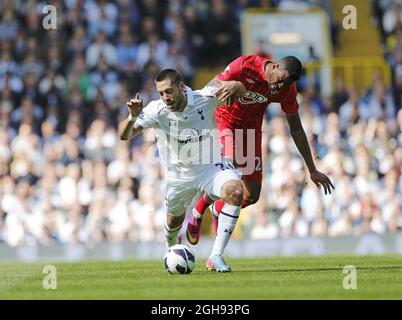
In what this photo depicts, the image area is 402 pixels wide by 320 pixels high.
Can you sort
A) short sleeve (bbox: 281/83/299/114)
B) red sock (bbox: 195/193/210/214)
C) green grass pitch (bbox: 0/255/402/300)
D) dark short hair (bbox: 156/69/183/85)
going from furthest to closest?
red sock (bbox: 195/193/210/214), short sleeve (bbox: 281/83/299/114), dark short hair (bbox: 156/69/183/85), green grass pitch (bbox: 0/255/402/300)

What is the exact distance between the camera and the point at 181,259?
1370cm

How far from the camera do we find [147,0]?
86.9 feet

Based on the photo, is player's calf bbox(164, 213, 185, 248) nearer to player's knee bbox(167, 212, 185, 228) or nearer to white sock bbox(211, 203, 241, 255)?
player's knee bbox(167, 212, 185, 228)

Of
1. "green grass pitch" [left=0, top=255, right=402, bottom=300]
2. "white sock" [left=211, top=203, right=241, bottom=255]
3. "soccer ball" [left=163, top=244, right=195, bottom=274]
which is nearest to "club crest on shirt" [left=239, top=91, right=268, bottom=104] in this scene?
"white sock" [left=211, top=203, right=241, bottom=255]

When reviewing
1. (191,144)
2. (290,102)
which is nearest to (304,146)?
(290,102)

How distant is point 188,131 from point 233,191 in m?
0.87

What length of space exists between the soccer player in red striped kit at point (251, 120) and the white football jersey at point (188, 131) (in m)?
0.39

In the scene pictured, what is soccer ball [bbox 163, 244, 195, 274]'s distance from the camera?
13.7 meters

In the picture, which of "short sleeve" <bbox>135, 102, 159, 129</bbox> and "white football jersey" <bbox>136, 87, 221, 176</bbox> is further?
"white football jersey" <bbox>136, 87, 221, 176</bbox>

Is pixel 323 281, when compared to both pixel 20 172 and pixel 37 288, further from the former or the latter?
pixel 20 172

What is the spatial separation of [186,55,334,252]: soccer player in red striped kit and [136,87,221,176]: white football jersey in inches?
15.3

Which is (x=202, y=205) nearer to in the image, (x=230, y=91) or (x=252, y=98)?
(x=252, y=98)

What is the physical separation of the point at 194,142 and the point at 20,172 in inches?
379
